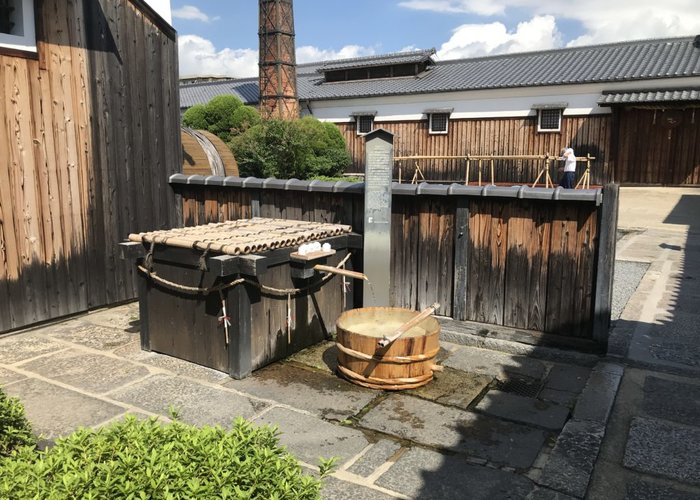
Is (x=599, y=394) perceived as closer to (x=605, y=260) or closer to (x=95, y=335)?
(x=605, y=260)

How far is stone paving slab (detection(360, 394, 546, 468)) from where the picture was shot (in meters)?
4.27

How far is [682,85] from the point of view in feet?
75.9

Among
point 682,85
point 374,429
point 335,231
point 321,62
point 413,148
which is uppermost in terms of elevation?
point 321,62

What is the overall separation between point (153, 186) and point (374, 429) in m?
5.61

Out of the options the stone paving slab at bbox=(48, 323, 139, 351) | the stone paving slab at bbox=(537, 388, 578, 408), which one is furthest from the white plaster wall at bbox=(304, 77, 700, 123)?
the stone paving slab at bbox=(48, 323, 139, 351)

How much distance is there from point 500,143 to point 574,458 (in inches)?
958

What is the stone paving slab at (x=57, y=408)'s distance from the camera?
457cm

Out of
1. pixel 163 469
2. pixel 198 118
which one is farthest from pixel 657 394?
pixel 198 118

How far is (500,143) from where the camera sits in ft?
88.4

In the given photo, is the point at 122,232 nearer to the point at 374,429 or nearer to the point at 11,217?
the point at 11,217

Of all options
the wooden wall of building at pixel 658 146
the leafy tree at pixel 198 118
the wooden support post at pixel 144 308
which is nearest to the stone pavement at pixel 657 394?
the wooden support post at pixel 144 308

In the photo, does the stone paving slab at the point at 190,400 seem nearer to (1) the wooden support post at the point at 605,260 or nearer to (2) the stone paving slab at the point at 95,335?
(2) the stone paving slab at the point at 95,335

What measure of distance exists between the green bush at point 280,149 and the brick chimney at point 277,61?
604cm

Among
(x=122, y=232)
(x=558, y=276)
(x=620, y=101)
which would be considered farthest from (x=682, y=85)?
(x=122, y=232)
